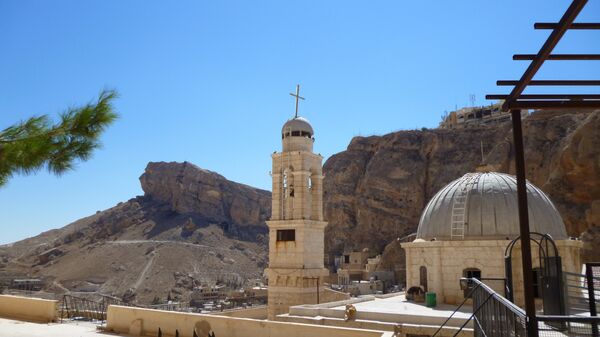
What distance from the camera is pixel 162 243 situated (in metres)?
97.2

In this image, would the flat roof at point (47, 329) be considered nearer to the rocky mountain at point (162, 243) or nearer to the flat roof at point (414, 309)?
the flat roof at point (414, 309)

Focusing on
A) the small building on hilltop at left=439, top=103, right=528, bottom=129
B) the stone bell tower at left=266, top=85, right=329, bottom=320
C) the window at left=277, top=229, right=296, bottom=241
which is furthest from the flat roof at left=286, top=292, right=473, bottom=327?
the small building on hilltop at left=439, top=103, right=528, bottom=129

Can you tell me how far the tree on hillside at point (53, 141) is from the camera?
837cm

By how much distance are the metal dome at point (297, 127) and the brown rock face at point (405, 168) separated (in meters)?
39.4

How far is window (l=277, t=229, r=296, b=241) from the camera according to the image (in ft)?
81.0

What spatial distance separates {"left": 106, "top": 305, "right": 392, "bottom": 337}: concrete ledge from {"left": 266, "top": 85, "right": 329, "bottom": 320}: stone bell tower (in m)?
13.0

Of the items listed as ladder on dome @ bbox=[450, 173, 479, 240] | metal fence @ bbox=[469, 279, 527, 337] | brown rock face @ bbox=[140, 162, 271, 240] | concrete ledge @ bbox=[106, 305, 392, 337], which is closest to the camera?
metal fence @ bbox=[469, 279, 527, 337]

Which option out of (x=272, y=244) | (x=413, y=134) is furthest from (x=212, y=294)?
(x=413, y=134)

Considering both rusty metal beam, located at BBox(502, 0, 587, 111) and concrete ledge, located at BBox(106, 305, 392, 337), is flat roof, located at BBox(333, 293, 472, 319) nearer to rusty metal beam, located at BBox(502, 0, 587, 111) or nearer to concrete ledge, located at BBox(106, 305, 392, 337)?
concrete ledge, located at BBox(106, 305, 392, 337)

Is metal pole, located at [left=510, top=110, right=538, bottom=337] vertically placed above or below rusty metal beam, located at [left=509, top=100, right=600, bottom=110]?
below

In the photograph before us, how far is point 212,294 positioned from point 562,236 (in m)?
44.1

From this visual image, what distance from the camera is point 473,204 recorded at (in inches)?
776

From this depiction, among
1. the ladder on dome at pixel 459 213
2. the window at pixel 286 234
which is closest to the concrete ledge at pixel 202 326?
the ladder on dome at pixel 459 213

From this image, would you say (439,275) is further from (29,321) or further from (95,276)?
(95,276)
